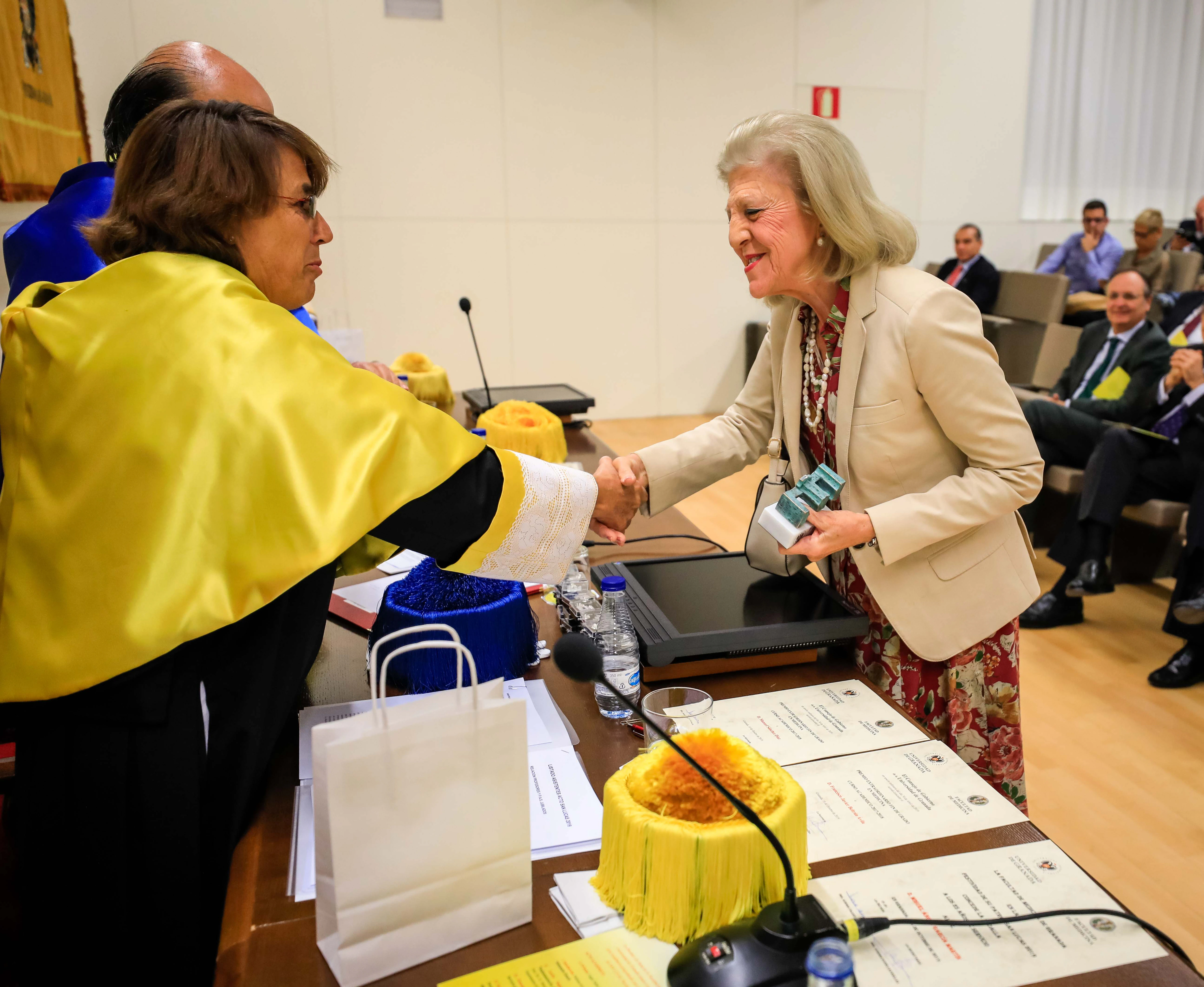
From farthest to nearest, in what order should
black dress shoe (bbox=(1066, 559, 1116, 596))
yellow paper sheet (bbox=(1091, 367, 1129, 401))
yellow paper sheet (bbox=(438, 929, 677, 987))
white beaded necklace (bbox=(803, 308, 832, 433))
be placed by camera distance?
yellow paper sheet (bbox=(1091, 367, 1129, 401)) → black dress shoe (bbox=(1066, 559, 1116, 596)) → white beaded necklace (bbox=(803, 308, 832, 433)) → yellow paper sheet (bbox=(438, 929, 677, 987))

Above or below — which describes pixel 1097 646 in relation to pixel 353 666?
below

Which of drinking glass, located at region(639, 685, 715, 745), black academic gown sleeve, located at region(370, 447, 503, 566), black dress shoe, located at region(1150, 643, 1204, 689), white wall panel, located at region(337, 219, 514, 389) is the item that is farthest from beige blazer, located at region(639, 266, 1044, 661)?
white wall panel, located at region(337, 219, 514, 389)

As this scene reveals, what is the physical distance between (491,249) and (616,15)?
188 cm

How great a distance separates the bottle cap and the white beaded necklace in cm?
107

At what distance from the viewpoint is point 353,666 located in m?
1.43

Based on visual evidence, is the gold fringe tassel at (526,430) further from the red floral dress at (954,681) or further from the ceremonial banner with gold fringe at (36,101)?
the ceremonial banner with gold fringe at (36,101)

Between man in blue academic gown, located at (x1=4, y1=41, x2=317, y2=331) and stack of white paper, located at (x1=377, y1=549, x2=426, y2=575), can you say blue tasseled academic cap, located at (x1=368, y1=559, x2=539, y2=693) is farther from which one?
man in blue academic gown, located at (x1=4, y1=41, x2=317, y2=331)

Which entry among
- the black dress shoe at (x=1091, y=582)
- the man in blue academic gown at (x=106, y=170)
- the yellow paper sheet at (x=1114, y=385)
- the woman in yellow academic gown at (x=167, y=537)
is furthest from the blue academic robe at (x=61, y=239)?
the yellow paper sheet at (x=1114, y=385)

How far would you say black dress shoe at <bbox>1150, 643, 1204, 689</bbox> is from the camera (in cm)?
313

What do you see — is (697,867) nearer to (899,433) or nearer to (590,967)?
(590,967)

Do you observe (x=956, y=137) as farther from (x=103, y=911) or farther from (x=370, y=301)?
(x=103, y=911)

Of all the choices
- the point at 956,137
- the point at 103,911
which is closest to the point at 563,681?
the point at 103,911

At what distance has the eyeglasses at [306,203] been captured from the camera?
1.18m

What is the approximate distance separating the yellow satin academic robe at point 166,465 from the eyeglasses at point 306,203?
0.15m
